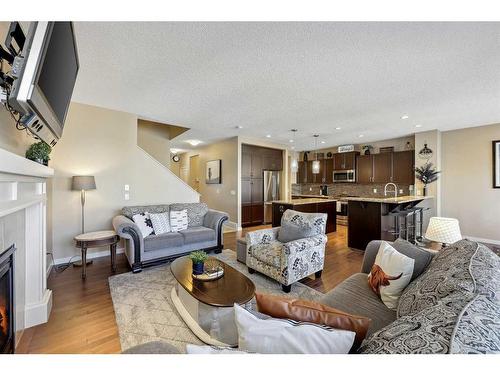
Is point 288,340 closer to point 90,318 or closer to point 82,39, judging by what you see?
point 90,318

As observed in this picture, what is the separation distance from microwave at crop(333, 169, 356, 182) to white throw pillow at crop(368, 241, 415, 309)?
227 inches

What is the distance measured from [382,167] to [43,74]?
7167 millimetres

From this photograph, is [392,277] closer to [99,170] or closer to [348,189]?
[99,170]

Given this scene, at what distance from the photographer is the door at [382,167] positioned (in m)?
6.12

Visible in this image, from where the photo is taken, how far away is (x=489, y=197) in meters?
4.63

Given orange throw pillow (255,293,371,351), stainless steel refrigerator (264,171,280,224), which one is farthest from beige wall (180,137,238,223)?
orange throw pillow (255,293,371,351)

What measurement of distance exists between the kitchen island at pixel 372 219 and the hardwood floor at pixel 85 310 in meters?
0.60

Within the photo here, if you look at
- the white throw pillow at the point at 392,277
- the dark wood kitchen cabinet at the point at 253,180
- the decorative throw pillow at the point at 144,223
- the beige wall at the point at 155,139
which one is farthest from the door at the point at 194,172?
the white throw pillow at the point at 392,277

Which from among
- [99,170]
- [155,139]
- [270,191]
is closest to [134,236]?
[99,170]

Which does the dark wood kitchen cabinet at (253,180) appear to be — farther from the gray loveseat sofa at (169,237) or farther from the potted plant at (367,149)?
the potted plant at (367,149)

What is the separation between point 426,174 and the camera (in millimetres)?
5004

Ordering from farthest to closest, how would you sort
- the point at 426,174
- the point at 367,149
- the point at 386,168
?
the point at 367,149 → the point at 386,168 → the point at 426,174

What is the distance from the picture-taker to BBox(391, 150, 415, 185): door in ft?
18.7

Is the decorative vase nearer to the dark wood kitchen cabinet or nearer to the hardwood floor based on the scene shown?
the hardwood floor
